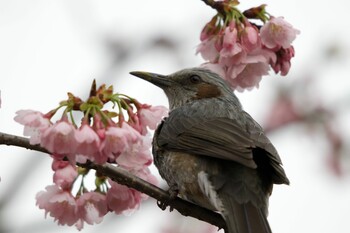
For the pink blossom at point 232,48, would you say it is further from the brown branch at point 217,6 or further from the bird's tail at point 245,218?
the bird's tail at point 245,218

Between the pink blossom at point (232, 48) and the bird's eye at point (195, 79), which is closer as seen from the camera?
the pink blossom at point (232, 48)

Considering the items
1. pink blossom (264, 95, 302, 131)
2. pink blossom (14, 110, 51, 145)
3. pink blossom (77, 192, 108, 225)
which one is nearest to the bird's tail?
pink blossom (77, 192, 108, 225)

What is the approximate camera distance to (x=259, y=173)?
3590 mm

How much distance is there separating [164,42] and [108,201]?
2.45 m

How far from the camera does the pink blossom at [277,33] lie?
11.1 feet

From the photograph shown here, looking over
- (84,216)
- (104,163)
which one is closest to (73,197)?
(84,216)

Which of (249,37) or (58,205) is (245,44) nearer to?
(249,37)

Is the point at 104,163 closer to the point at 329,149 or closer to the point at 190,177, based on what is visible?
the point at 190,177

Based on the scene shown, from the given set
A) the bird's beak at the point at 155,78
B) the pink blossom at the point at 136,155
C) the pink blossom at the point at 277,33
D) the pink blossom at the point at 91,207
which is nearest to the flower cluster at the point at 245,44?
the pink blossom at the point at 277,33

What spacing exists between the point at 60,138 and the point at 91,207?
20.6 inches

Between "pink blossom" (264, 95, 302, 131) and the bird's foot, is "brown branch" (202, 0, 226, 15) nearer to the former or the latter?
the bird's foot

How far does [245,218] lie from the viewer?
129 inches

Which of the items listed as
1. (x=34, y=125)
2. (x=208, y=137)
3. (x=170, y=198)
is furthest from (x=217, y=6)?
(x=34, y=125)

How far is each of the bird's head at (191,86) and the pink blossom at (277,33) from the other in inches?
36.3
